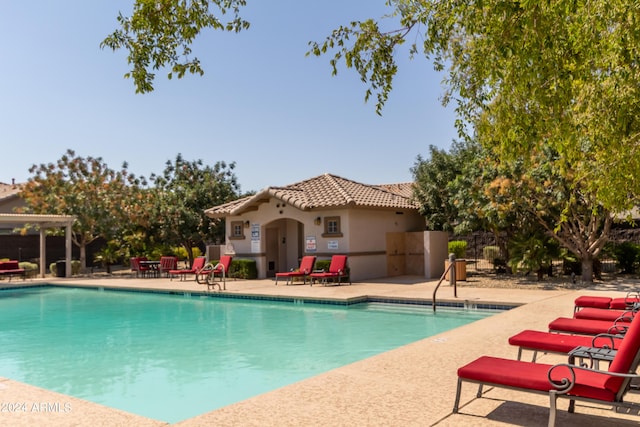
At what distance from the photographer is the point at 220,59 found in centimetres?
1032

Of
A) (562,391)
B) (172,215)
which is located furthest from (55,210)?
(562,391)

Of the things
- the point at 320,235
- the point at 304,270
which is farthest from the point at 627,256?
the point at 304,270

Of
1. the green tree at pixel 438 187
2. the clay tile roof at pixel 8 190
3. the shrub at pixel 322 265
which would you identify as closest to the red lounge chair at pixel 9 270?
the clay tile roof at pixel 8 190

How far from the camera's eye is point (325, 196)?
74.6 feet

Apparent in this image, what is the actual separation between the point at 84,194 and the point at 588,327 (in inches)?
1120

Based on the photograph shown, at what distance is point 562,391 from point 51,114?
56.1ft

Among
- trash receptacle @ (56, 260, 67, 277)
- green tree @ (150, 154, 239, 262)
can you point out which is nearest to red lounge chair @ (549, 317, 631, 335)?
green tree @ (150, 154, 239, 262)

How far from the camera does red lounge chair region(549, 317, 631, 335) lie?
6.54 meters

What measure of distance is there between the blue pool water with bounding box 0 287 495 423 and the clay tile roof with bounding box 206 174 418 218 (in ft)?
18.7

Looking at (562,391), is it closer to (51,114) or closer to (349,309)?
(349,309)

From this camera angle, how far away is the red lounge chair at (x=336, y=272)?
64.5 feet

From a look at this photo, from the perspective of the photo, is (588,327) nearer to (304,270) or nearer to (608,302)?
(608,302)

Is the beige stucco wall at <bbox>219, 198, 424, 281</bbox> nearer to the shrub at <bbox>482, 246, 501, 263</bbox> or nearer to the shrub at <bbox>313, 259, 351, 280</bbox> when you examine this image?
the shrub at <bbox>313, 259, 351, 280</bbox>

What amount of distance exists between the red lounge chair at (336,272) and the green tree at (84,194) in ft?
47.2
